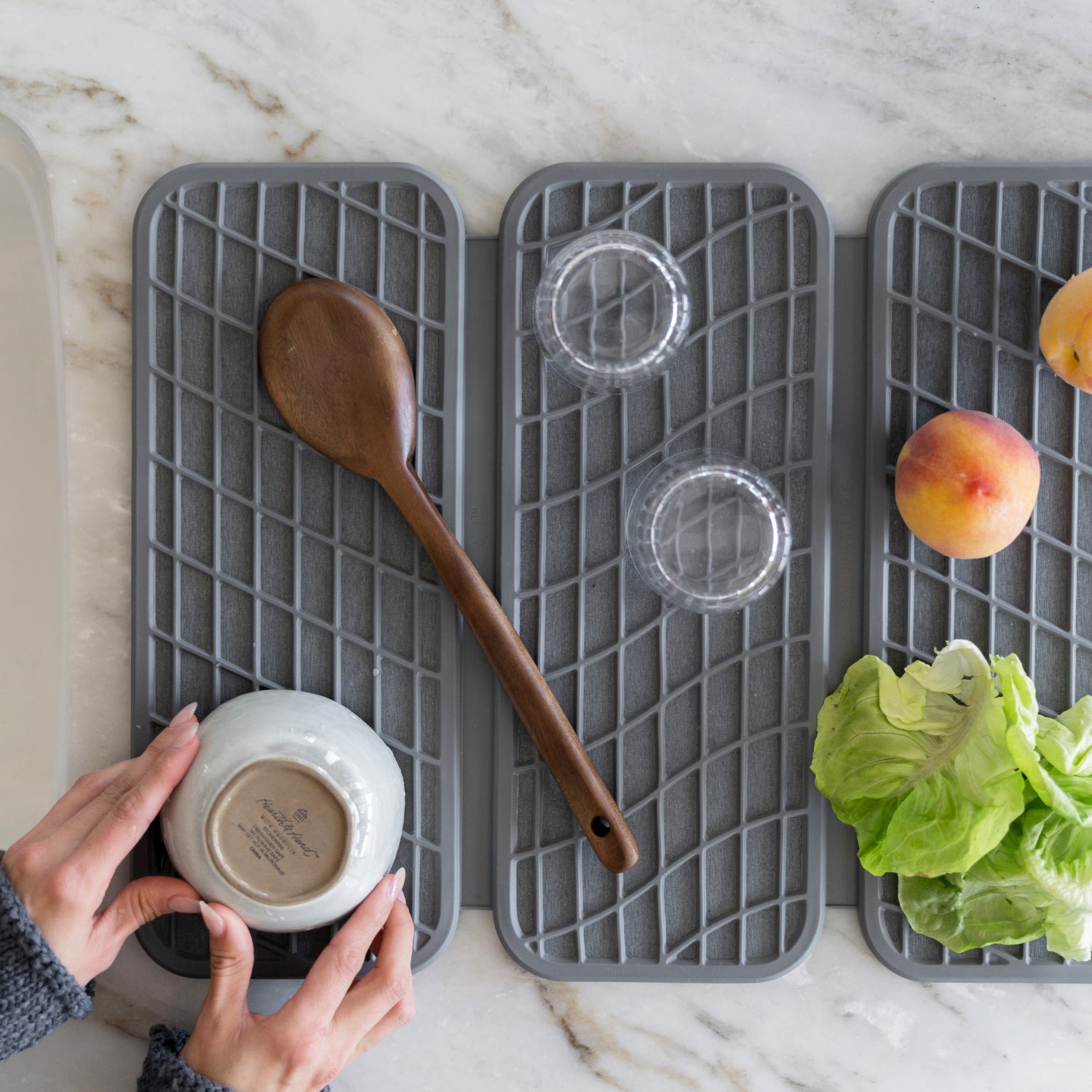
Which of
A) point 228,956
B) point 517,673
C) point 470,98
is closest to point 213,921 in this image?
point 228,956

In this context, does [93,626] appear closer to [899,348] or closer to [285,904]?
[285,904]

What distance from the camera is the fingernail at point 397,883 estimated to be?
61cm

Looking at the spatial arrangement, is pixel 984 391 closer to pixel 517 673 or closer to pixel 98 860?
pixel 517 673

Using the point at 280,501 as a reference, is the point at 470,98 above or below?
above

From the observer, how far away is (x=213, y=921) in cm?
57

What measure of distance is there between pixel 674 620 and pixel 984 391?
272 mm

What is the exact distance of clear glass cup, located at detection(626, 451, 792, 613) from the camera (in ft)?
2.05

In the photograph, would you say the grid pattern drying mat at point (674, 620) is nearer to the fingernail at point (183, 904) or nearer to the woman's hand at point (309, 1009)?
the woman's hand at point (309, 1009)

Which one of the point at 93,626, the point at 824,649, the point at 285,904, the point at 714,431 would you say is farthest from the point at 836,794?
the point at 93,626

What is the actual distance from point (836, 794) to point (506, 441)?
0.34 meters

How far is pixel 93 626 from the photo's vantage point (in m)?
0.65

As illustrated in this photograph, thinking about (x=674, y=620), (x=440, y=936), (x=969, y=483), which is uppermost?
(x=969, y=483)

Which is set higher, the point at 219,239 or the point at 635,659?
the point at 219,239

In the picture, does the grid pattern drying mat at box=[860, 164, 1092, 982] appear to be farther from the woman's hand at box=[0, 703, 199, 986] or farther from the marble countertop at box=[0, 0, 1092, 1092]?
the woman's hand at box=[0, 703, 199, 986]
